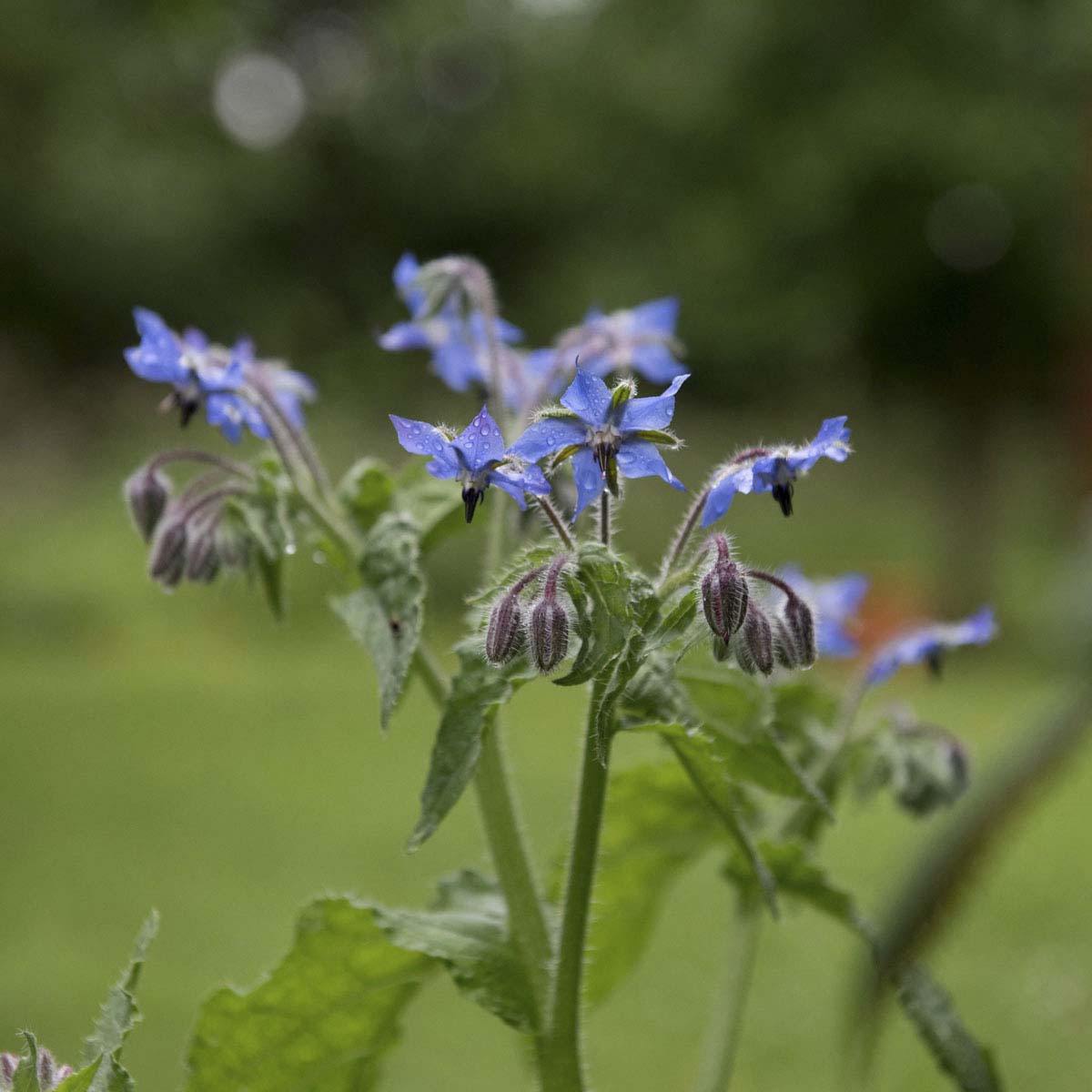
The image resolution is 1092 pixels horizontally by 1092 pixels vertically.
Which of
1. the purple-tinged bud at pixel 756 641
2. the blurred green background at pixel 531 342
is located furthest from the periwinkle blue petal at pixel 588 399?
the blurred green background at pixel 531 342

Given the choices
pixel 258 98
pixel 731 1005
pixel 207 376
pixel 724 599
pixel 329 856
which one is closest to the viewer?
pixel 724 599

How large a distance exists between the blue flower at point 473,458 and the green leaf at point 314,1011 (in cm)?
28

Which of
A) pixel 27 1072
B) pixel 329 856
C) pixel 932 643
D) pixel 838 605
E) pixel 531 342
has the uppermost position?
pixel 531 342

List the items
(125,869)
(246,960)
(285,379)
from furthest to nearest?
(125,869), (246,960), (285,379)

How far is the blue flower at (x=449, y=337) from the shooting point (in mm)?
1016

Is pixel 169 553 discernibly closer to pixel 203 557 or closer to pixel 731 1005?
pixel 203 557

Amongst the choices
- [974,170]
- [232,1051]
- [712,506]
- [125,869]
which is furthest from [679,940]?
[974,170]

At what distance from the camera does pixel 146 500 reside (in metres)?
0.91

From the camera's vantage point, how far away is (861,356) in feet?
21.5

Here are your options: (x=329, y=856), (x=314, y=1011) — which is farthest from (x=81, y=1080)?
(x=329, y=856)

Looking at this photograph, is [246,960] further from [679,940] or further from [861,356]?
[861,356]

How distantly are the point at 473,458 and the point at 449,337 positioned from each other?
15.2 inches

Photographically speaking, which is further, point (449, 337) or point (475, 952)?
point (449, 337)

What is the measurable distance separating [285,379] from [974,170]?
18.1ft
